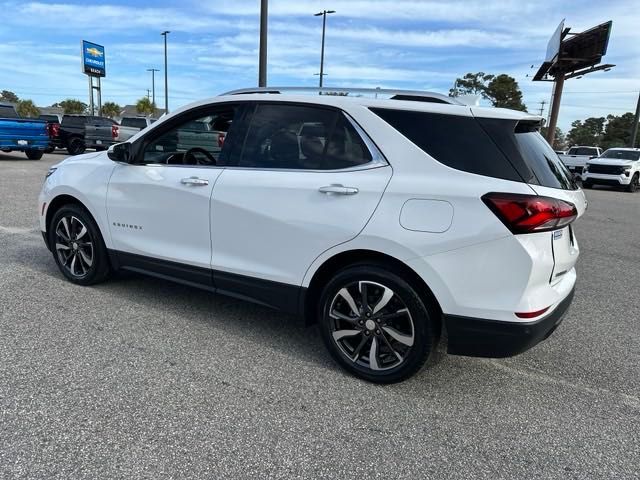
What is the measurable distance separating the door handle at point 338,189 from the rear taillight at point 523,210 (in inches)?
29.9

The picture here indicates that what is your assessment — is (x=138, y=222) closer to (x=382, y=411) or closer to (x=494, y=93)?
(x=382, y=411)

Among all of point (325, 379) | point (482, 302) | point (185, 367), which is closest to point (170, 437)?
point (185, 367)

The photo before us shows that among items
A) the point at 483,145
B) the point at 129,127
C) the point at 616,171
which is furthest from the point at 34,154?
the point at 616,171

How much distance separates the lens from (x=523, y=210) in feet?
8.45

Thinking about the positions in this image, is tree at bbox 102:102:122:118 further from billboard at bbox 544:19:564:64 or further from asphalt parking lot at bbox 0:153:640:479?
asphalt parking lot at bbox 0:153:640:479

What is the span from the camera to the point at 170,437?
97.0 inches

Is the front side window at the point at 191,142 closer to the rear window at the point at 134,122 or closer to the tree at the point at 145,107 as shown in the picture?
the rear window at the point at 134,122

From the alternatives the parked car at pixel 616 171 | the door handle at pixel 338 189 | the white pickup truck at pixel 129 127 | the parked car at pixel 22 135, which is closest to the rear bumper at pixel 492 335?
the door handle at pixel 338 189

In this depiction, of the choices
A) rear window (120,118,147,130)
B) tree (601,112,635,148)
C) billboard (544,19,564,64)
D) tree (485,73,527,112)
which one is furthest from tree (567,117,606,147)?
rear window (120,118,147,130)

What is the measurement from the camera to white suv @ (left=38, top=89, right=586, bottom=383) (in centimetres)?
267

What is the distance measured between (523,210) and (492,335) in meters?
0.71

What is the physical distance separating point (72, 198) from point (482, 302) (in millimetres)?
3753

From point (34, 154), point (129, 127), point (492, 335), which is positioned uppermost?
point (129, 127)

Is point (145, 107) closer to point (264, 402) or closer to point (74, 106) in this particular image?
point (74, 106)
